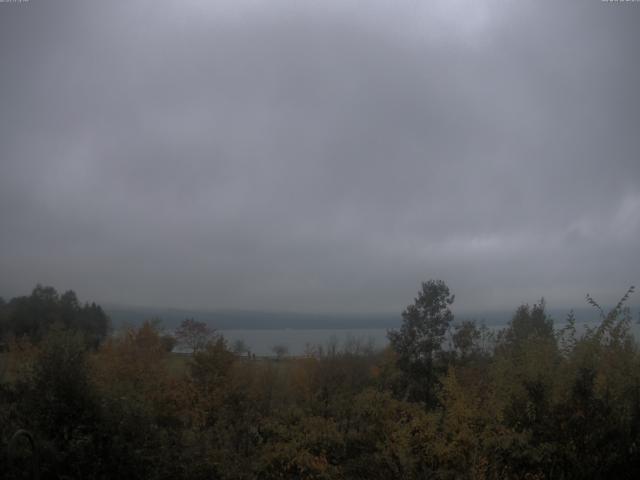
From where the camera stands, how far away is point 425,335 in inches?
933

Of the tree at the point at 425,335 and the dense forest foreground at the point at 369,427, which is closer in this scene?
the dense forest foreground at the point at 369,427

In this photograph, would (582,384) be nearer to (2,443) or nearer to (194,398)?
(2,443)

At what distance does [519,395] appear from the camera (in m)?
11.1

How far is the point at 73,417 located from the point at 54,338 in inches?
77.9

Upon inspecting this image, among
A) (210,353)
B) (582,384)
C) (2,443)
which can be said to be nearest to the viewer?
(2,443)

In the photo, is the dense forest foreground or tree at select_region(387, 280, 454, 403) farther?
Answer: tree at select_region(387, 280, 454, 403)

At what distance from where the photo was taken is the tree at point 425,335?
77.1ft

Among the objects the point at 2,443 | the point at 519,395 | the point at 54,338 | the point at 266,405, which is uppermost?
the point at 54,338

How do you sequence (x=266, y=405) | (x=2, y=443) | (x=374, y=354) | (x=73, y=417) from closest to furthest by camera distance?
(x=2, y=443)
(x=73, y=417)
(x=266, y=405)
(x=374, y=354)

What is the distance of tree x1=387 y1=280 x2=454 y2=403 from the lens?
2350 cm

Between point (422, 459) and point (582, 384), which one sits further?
point (422, 459)

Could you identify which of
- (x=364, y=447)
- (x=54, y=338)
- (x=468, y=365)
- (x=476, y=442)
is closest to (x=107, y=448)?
(x=54, y=338)

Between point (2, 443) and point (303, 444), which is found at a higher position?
point (2, 443)

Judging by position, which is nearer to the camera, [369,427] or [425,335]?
[369,427]
